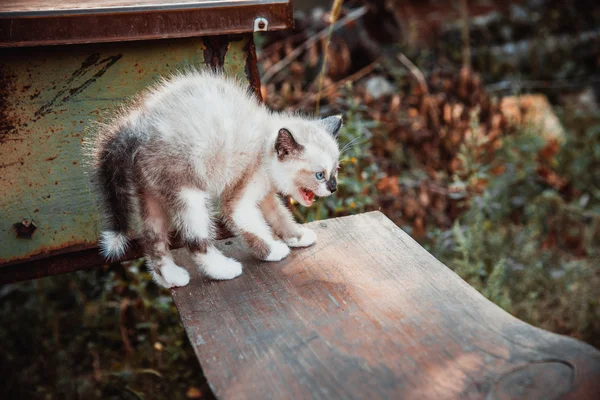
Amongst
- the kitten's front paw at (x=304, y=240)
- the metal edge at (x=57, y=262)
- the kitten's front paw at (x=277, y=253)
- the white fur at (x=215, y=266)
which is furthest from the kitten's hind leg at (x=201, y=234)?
the metal edge at (x=57, y=262)

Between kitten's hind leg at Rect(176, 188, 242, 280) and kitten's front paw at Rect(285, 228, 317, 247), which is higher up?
kitten's hind leg at Rect(176, 188, 242, 280)

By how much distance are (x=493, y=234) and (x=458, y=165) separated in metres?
0.51

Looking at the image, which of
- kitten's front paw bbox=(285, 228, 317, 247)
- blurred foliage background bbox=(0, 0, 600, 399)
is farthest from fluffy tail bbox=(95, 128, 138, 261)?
blurred foliage background bbox=(0, 0, 600, 399)

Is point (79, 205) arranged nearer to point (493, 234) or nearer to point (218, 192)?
point (218, 192)

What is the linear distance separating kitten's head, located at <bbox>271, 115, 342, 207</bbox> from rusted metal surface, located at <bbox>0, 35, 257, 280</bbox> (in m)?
0.42

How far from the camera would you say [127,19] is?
186cm

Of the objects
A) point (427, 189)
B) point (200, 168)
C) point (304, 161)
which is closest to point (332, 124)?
point (304, 161)

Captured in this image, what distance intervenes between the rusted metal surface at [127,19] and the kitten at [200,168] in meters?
0.16

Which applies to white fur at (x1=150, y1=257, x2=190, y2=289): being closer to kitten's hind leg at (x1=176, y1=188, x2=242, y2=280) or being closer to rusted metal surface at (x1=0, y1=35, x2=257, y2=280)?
kitten's hind leg at (x1=176, y1=188, x2=242, y2=280)

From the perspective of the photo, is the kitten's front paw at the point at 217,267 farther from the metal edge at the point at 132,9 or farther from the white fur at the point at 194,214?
the metal edge at the point at 132,9

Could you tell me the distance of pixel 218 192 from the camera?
1850 mm

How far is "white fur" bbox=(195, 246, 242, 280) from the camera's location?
5.94 feet

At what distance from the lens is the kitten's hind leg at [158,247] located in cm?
182

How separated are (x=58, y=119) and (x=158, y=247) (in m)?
0.53
